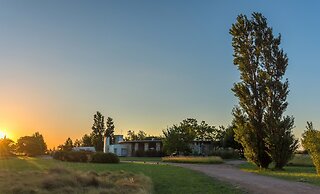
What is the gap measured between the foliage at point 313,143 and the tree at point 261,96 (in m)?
4.64

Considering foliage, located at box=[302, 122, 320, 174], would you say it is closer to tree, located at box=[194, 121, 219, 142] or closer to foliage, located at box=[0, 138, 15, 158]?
tree, located at box=[194, 121, 219, 142]

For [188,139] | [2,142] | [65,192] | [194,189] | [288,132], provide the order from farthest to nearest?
1. [2,142]
2. [188,139]
3. [288,132]
4. [194,189]
5. [65,192]

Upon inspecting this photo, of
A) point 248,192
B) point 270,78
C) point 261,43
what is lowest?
point 248,192

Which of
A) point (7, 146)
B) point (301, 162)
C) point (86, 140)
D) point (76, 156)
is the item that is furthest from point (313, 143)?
point (86, 140)

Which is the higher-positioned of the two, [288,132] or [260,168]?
[288,132]

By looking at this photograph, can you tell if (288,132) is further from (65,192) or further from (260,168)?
(65,192)

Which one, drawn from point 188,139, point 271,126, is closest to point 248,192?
point 271,126

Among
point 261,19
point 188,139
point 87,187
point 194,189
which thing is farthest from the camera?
point 188,139

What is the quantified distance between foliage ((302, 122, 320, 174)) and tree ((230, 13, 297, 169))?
4.64 metres

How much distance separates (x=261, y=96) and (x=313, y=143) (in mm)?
7513

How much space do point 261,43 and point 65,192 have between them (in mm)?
23878

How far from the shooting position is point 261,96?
31.6 m

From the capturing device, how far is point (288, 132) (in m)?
30.5

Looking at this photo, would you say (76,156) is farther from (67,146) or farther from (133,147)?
(67,146)
